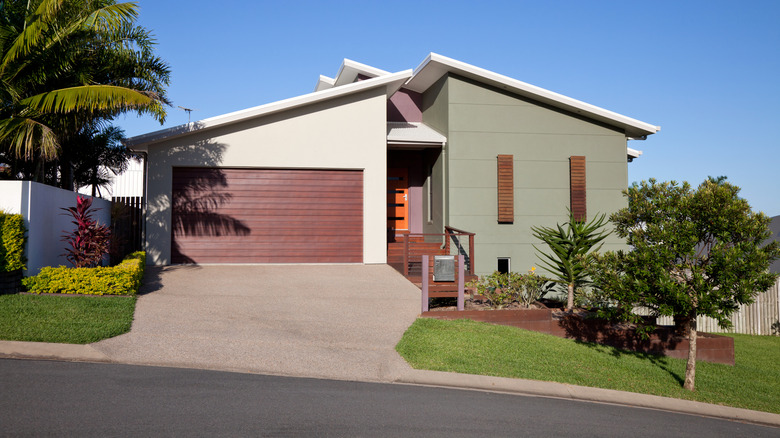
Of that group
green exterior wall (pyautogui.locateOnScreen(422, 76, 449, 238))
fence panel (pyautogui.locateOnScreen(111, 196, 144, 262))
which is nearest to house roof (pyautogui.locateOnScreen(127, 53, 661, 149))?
green exterior wall (pyautogui.locateOnScreen(422, 76, 449, 238))

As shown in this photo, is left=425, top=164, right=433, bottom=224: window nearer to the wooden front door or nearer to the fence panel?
the wooden front door

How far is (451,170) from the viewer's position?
15617 mm

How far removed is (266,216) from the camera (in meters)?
15.1

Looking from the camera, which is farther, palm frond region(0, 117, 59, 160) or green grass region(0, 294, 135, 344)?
palm frond region(0, 117, 59, 160)

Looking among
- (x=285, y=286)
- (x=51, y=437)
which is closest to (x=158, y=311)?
(x=285, y=286)

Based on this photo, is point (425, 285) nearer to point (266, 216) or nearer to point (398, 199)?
point (266, 216)

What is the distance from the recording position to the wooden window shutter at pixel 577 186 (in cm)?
1598

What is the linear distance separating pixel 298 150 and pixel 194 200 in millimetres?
2931

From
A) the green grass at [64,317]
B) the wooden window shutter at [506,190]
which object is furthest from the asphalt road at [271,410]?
the wooden window shutter at [506,190]

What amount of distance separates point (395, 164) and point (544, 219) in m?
5.00

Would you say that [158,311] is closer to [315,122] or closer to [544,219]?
[315,122]

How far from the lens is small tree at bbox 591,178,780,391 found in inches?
310

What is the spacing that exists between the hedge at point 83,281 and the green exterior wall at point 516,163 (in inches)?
325

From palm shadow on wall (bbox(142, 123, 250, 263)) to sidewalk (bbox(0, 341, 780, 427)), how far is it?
7303mm
